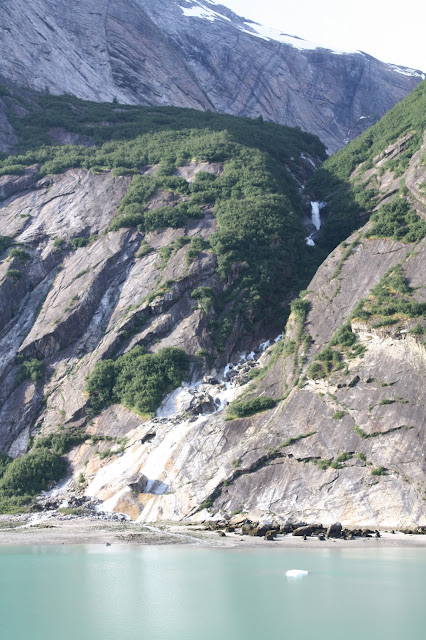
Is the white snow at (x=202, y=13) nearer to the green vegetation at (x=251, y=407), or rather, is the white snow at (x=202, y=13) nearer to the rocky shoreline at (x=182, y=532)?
the green vegetation at (x=251, y=407)

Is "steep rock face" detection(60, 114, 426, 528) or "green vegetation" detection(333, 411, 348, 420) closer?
"steep rock face" detection(60, 114, 426, 528)

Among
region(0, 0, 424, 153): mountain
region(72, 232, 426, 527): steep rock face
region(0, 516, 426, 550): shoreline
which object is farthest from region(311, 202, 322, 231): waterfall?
region(0, 0, 424, 153): mountain

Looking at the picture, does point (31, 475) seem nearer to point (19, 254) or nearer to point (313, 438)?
point (313, 438)

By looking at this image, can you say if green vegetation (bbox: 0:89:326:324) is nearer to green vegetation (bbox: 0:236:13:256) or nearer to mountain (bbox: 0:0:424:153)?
green vegetation (bbox: 0:236:13:256)

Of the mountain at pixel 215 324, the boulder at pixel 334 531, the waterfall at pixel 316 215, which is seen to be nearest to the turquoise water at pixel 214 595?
the boulder at pixel 334 531

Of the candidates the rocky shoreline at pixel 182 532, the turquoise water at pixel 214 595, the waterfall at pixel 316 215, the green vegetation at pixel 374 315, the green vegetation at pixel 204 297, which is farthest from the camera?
the waterfall at pixel 316 215

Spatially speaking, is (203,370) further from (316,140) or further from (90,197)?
(316,140)
